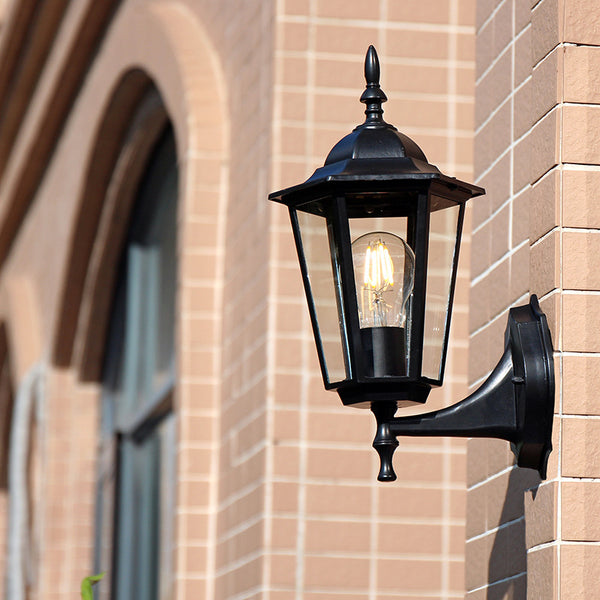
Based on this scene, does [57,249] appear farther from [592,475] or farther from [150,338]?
[592,475]

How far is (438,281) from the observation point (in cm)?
256

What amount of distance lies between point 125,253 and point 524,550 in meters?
5.44

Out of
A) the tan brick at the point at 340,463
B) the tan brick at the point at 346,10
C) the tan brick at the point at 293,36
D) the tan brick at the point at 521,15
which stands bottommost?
the tan brick at the point at 340,463

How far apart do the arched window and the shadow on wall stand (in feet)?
11.8

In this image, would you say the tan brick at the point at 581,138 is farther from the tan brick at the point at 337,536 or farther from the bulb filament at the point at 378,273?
the tan brick at the point at 337,536

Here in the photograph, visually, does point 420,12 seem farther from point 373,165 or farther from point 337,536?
point 373,165

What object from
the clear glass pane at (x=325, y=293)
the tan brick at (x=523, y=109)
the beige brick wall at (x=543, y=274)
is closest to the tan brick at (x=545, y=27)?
the beige brick wall at (x=543, y=274)

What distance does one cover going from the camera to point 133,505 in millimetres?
7582

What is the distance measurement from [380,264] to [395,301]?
7 cm

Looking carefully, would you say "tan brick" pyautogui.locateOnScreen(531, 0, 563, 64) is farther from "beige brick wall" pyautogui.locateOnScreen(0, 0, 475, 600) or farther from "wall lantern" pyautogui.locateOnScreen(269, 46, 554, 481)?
"beige brick wall" pyautogui.locateOnScreen(0, 0, 475, 600)

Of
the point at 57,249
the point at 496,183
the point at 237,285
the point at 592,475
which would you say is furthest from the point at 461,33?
the point at 57,249

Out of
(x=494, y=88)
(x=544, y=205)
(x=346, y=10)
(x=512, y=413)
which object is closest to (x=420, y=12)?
(x=346, y=10)

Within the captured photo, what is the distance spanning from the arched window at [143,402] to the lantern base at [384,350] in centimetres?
A: 403

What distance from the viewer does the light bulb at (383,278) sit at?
2.50m
